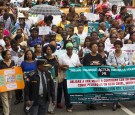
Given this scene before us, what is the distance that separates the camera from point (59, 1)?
2177cm

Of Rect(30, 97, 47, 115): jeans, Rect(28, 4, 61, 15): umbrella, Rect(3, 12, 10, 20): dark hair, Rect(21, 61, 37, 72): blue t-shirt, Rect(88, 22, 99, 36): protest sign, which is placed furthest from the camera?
Rect(28, 4, 61, 15): umbrella

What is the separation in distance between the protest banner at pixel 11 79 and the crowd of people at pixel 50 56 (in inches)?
4.9

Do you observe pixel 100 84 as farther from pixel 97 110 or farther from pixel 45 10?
pixel 45 10

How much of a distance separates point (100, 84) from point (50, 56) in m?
1.47

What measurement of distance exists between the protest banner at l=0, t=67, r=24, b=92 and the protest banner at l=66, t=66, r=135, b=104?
4.14 feet

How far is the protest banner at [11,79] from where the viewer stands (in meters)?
9.96

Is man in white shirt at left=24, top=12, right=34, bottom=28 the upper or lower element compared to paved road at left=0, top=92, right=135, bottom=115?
upper

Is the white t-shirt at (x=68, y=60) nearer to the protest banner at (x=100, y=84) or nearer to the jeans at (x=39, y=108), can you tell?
the protest banner at (x=100, y=84)

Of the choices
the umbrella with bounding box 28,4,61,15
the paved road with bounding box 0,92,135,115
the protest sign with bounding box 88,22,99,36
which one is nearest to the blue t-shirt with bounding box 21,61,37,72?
the paved road with bounding box 0,92,135,115

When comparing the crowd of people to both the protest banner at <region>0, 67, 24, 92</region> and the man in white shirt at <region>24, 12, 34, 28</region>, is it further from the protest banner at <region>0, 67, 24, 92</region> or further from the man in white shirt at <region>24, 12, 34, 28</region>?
the protest banner at <region>0, 67, 24, 92</region>

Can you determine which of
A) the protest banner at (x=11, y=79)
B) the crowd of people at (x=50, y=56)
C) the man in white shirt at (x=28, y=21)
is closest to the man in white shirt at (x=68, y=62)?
the crowd of people at (x=50, y=56)

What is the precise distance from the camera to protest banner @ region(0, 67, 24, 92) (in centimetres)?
996

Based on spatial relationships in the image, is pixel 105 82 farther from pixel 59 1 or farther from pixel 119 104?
pixel 59 1

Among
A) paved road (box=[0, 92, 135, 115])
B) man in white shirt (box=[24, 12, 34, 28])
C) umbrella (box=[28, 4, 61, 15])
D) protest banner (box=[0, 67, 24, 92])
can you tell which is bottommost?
paved road (box=[0, 92, 135, 115])
